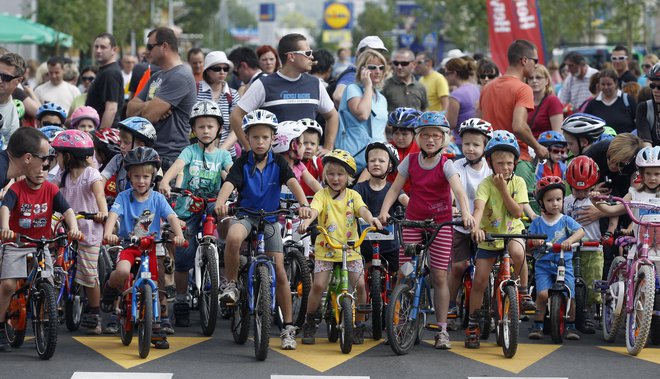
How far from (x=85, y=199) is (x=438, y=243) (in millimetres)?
3094

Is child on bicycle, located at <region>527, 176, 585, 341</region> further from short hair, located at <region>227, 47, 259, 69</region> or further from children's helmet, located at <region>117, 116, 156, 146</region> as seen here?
short hair, located at <region>227, 47, 259, 69</region>

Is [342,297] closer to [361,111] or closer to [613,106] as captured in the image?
[361,111]

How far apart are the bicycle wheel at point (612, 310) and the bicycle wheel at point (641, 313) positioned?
0.74ft

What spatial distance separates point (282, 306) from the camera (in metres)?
10.7

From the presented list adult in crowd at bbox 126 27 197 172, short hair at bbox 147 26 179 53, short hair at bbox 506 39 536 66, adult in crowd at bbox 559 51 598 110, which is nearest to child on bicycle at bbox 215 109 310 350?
adult in crowd at bbox 126 27 197 172

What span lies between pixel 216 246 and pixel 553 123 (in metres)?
4.62

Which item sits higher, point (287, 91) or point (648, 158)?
point (287, 91)

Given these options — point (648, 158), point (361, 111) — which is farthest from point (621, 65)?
point (648, 158)

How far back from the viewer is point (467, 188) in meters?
11.4

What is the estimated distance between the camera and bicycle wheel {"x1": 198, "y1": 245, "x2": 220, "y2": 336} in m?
11.0

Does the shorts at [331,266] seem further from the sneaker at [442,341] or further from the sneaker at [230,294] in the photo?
the sneaker at [442,341]

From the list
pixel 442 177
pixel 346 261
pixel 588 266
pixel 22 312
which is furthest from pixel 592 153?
pixel 22 312

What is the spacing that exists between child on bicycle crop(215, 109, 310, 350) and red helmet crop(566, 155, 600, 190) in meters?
2.66

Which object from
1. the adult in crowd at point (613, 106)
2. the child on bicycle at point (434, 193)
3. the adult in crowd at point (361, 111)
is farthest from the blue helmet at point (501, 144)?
the adult in crowd at point (613, 106)
